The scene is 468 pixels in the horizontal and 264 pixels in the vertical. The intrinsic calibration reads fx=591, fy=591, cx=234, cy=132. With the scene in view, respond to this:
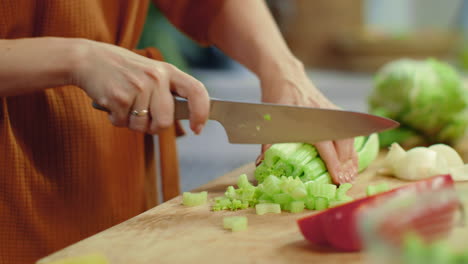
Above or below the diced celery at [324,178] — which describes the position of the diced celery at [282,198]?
above

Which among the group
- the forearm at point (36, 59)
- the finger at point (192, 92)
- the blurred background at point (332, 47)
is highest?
the forearm at point (36, 59)

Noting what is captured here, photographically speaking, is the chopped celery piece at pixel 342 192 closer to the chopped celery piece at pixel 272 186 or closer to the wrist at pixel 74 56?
the chopped celery piece at pixel 272 186

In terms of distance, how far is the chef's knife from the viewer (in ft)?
3.83

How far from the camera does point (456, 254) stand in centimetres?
57

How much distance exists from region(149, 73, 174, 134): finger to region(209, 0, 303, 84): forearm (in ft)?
1.46

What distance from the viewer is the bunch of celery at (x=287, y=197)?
1.11 metres

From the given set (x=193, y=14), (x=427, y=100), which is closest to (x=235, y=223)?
(x=193, y=14)

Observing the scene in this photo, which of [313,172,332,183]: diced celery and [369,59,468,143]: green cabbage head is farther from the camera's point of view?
[369,59,468,143]: green cabbage head

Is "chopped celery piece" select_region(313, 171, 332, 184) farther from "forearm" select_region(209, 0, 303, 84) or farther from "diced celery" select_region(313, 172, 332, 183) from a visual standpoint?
"forearm" select_region(209, 0, 303, 84)

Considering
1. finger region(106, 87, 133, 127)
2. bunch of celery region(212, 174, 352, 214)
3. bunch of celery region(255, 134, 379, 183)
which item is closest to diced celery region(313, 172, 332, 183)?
bunch of celery region(255, 134, 379, 183)

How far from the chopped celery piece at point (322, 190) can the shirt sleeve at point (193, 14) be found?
25.7 inches

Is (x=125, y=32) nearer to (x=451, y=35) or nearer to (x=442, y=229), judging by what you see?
(x=442, y=229)

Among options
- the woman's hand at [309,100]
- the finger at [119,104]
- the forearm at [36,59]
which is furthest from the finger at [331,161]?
the forearm at [36,59]

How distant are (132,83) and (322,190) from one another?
40 cm
